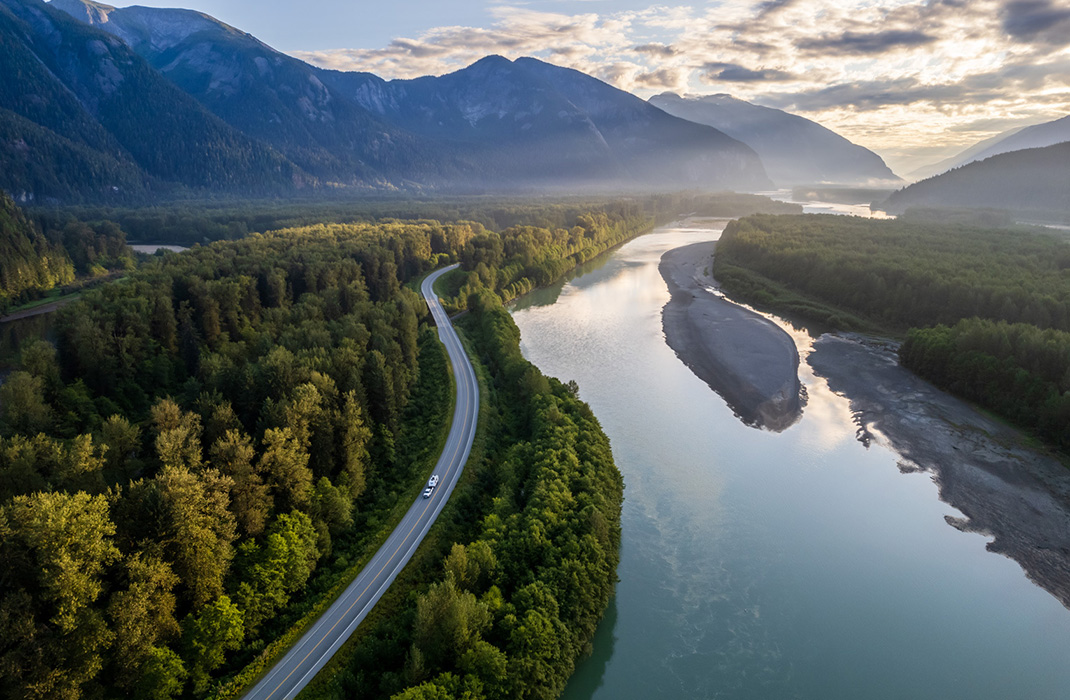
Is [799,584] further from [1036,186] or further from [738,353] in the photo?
[1036,186]

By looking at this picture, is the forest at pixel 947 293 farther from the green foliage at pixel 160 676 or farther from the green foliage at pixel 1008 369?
the green foliage at pixel 160 676

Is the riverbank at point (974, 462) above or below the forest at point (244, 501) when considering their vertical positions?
below

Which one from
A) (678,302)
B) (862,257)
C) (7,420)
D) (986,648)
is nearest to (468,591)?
(986,648)

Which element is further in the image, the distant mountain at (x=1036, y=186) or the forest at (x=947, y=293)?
the distant mountain at (x=1036, y=186)

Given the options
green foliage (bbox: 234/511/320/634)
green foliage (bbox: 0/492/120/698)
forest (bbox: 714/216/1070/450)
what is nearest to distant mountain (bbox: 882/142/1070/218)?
forest (bbox: 714/216/1070/450)

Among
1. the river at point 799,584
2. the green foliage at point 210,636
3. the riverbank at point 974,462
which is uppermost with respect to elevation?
the green foliage at point 210,636

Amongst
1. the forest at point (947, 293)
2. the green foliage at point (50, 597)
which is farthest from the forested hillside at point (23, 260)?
the forest at point (947, 293)

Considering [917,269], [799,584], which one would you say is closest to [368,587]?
[799,584]

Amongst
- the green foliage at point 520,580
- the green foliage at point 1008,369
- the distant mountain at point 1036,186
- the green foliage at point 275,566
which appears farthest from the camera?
the distant mountain at point 1036,186

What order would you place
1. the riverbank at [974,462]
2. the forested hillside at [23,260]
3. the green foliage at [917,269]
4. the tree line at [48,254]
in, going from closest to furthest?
the riverbank at [974,462] → the green foliage at [917,269] → the forested hillside at [23,260] → the tree line at [48,254]
